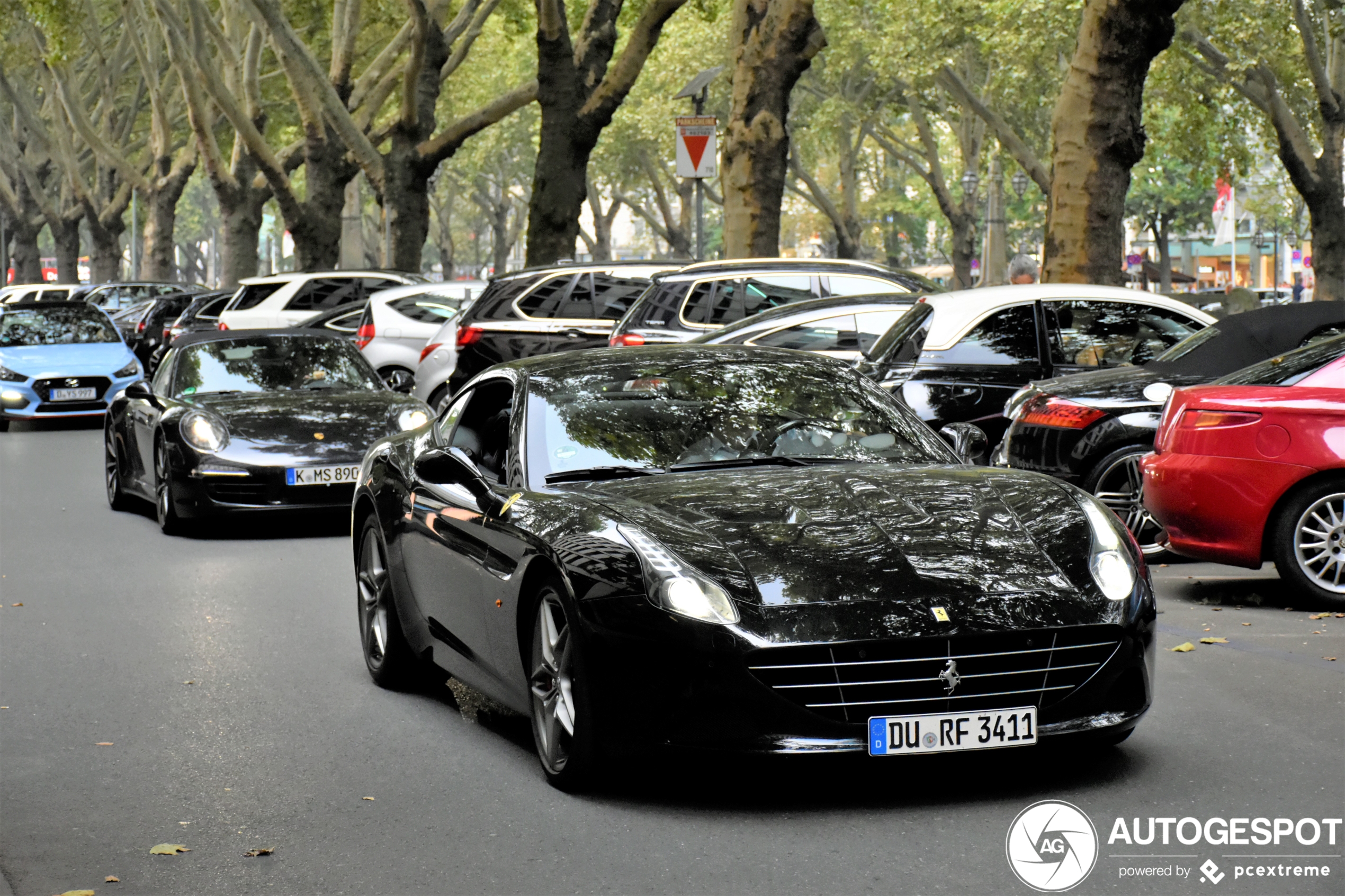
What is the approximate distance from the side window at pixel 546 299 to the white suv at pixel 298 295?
260 inches

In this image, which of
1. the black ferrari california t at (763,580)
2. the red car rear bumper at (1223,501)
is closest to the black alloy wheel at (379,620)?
the black ferrari california t at (763,580)

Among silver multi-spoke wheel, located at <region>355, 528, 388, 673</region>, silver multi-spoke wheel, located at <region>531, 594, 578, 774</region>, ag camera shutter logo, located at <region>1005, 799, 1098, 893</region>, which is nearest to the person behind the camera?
ag camera shutter logo, located at <region>1005, 799, 1098, 893</region>

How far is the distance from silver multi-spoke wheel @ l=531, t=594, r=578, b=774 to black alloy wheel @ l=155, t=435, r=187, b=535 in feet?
25.3

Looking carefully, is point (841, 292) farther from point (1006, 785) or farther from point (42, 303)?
point (42, 303)

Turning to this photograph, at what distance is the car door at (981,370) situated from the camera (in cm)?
1293

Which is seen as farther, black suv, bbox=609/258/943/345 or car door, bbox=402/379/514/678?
black suv, bbox=609/258/943/345

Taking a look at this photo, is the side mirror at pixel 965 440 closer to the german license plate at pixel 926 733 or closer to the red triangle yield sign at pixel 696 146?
the german license plate at pixel 926 733

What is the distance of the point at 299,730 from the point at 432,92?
2638 cm

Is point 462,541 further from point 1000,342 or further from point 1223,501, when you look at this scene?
point 1000,342

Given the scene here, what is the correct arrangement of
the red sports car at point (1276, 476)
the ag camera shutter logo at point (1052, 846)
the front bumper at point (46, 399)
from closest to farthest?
1. the ag camera shutter logo at point (1052, 846)
2. the red sports car at point (1276, 476)
3. the front bumper at point (46, 399)

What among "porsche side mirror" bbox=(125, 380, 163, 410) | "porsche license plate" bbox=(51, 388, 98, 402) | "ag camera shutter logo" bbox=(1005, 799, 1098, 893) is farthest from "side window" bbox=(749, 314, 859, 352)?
"porsche license plate" bbox=(51, 388, 98, 402)

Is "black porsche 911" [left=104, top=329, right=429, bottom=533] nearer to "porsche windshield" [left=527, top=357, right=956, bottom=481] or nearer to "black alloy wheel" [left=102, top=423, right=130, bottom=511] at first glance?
"black alloy wheel" [left=102, top=423, right=130, bottom=511]

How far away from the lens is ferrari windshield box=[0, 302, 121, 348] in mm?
25938

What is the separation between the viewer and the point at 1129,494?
1110 cm
